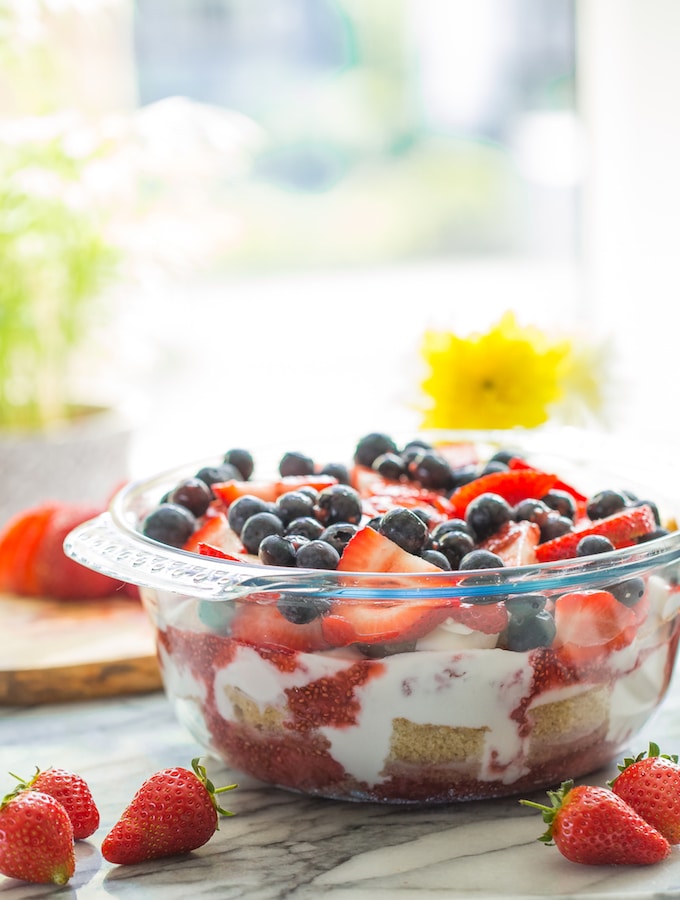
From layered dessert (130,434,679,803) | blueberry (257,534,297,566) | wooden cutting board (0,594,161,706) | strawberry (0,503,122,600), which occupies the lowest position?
wooden cutting board (0,594,161,706)

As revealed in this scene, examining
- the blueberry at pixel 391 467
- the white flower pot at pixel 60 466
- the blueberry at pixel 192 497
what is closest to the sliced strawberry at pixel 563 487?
the blueberry at pixel 391 467

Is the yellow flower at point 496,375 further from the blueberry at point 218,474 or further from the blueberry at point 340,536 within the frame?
the blueberry at point 340,536

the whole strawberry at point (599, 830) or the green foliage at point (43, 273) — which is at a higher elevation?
the green foliage at point (43, 273)

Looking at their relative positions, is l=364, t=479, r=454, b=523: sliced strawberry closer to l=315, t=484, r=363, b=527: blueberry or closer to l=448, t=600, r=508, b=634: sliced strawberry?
l=315, t=484, r=363, b=527: blueberry

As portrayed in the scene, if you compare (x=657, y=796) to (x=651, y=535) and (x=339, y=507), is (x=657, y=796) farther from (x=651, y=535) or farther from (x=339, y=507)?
(x=339, y=507)

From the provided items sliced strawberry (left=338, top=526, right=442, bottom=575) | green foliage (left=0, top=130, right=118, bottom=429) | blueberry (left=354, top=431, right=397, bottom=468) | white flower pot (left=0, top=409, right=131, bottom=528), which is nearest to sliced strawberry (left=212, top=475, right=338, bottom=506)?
blueberry (left=354, top=431, right=397, bottom=468)

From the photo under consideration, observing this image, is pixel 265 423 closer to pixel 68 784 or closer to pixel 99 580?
pixel 99 580

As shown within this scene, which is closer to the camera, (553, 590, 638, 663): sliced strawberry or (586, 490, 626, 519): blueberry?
(553, 590, 638, 663): sliced strawberry

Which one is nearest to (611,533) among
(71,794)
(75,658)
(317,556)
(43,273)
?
(317,556)
